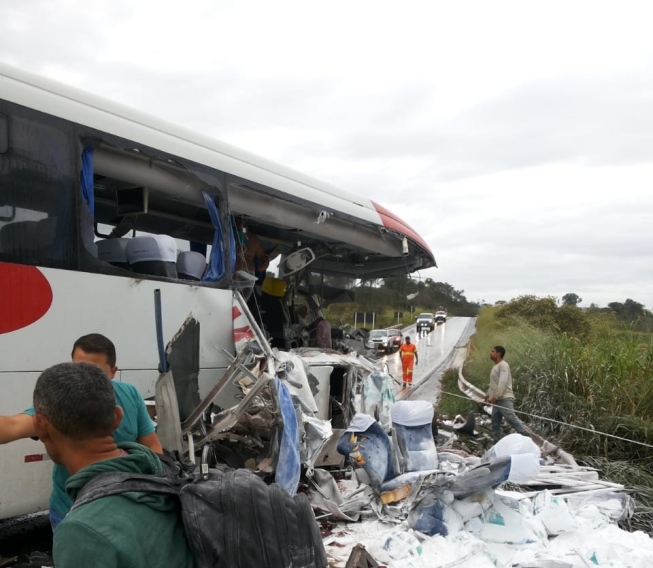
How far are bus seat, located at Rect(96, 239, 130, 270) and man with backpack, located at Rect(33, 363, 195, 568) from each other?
2812 millimetres

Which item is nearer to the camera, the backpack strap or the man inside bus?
the backpack strap

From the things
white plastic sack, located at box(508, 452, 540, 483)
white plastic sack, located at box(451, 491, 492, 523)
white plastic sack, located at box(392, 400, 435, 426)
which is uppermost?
white plastic sack, located at box(392, 400, 435, 426)

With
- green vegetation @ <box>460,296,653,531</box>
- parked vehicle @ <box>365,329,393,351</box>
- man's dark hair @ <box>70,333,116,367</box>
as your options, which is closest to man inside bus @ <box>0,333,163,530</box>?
man's dark hair @ <box>70,333,116,367</box>

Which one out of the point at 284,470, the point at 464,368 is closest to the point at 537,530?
the point at 284,470

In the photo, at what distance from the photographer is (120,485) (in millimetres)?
1336

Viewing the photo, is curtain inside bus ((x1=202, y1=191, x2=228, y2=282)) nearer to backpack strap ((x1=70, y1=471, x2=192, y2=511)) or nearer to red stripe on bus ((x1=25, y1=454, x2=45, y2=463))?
red stripe on bus ((x1=25, y1=454, x2=45, y2=463))

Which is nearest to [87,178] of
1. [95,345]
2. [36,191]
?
[36,191]

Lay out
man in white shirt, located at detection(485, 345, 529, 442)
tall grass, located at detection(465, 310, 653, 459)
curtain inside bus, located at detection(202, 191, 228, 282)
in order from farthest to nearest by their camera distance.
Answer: man in white shirt, located at detection(485, 345, 529, 442) < tall grass, located at detection(465, 310, 653, 459) < curtain inside bus, located at detection(202, 191, 228, 282)

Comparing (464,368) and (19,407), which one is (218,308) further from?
(464,368)

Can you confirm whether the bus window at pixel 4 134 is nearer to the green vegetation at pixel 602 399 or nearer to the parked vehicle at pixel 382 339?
the green vegetation at pixel 602 399

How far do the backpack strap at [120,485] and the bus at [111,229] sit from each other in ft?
7.88

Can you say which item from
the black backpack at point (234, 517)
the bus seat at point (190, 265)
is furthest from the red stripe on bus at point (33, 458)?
the black backpack at point (234, 517)

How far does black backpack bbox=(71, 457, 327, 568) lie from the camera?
1383 millimetres

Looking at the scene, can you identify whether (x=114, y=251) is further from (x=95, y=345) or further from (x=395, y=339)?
(x=395, y=339)
